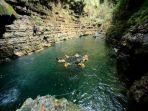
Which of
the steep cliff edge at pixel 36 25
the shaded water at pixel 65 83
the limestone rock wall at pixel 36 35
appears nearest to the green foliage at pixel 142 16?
the shaded water at pixel 65 83

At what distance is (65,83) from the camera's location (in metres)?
33.1

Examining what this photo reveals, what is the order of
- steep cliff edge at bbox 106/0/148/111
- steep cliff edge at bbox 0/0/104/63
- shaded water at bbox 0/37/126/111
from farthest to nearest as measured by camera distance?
steep cliff edge at bbox 0/0/104/63 < shaded water at bbox 0/37/126/111 < steep cliff edge at bbox 106/0/148/111

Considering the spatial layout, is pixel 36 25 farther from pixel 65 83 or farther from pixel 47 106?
pixel 47 106

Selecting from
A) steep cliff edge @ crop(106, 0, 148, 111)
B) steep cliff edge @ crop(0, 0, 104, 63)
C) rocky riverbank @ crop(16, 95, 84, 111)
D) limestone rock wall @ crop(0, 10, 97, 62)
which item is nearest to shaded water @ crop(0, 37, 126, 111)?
steep cliff edge @ crop(106, 0, 148, 111)

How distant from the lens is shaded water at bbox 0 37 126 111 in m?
27.0

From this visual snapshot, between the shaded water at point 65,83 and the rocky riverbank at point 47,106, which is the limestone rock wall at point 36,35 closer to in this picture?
the shaded water at point 65,83

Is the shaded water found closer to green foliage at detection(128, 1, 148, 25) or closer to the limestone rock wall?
the limestone rock wall

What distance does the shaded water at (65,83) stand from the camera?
27.0 m

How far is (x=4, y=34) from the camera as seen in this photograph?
165 feet

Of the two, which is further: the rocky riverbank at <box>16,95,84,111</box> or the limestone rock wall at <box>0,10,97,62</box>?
the limestone rock wall at <box>0,10,97,62</box>

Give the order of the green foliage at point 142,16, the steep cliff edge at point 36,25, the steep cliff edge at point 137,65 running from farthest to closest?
the steep cliff edge at point 36,25
the green foliage at point 142,16
the steep cliff edge at point 137,65

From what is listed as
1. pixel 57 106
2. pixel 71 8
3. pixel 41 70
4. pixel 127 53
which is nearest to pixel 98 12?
pixel 71 8

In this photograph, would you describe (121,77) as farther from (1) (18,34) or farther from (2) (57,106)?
(1) (18,34)

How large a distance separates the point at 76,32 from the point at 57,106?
249 feet
